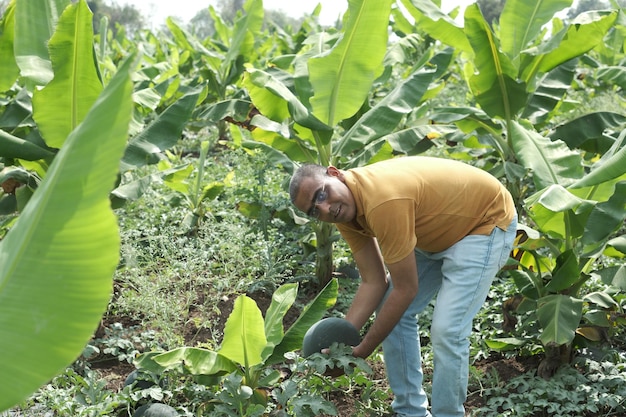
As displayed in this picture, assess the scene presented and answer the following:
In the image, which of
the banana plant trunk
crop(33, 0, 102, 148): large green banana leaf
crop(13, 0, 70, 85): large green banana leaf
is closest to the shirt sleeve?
crop(33, 0, 102, 148): large green banana leaf

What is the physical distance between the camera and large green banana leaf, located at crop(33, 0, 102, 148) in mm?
4480

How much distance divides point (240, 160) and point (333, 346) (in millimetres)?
4624

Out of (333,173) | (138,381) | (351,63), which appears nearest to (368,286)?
(333,173)

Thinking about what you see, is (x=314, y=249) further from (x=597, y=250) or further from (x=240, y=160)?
(x=597, y=250)

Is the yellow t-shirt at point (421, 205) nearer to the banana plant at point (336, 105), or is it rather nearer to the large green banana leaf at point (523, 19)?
the banana plant at point (336, 105)

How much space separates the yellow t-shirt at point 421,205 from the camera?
352 cm

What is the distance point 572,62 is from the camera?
7.14m

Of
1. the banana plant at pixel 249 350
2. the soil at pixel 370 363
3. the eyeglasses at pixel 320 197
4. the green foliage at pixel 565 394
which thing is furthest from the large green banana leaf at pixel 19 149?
the green foliage at pixel 565 394

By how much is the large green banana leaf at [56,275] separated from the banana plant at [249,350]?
1899 millimetres

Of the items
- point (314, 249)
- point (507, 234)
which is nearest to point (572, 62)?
point (314, 249)

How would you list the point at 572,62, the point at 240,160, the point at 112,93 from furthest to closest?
the point at 240,160, the point at 572,62, the point at 112,93

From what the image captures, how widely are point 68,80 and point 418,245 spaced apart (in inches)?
95.1

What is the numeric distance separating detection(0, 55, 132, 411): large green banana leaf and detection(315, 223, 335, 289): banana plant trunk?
4.25m

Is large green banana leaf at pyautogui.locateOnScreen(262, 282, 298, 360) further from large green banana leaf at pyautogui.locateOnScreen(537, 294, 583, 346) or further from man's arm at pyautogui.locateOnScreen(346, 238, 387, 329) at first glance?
large green banana leaf at pyautogui.locateOnScreen(537, 294, 583, 346)
